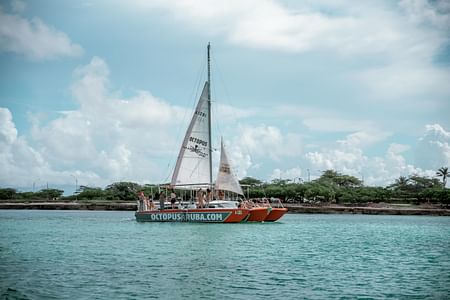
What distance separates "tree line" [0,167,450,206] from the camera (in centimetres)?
13062

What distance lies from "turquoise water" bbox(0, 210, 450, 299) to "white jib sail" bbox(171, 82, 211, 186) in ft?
49.2

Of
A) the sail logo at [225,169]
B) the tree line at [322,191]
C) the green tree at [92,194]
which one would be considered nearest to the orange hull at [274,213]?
the sail logo at [225,169]

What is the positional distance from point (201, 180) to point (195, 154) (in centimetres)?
292

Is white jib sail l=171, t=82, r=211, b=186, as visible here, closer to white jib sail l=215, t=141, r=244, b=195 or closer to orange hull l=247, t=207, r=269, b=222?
white jib sail l=215, t=141, r=244, b=195

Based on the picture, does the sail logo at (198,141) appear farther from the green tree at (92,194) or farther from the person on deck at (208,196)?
the green tree at (92,194)

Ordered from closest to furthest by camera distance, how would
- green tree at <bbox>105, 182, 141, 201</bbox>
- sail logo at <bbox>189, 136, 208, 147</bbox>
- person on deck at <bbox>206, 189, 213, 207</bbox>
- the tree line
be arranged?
person on deck at <bbox>206, 189, 213, 207</bbox>, sail logo at <bbox>189, 136, 208, 147</bbox>, the tree line, green tree at <bbox>105, 182, 141, 201</bbox>

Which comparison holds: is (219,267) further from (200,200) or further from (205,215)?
(200,200)

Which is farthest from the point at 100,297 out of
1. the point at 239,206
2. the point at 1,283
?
the point at 239,206

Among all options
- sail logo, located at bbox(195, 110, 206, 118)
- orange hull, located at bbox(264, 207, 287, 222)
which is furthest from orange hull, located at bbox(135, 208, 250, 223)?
sail logo, located at bbox(195, 110, 206, 118)

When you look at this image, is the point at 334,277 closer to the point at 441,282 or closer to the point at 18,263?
the point at 441,282

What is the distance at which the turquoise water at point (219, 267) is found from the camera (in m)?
21.2

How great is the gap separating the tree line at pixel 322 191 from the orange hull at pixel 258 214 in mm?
34599

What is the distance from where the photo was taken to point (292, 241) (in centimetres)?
4141

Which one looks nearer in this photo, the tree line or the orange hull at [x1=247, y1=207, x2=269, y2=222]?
the orange hull at [x1=247, y1=207, x2=269, y2=222]
